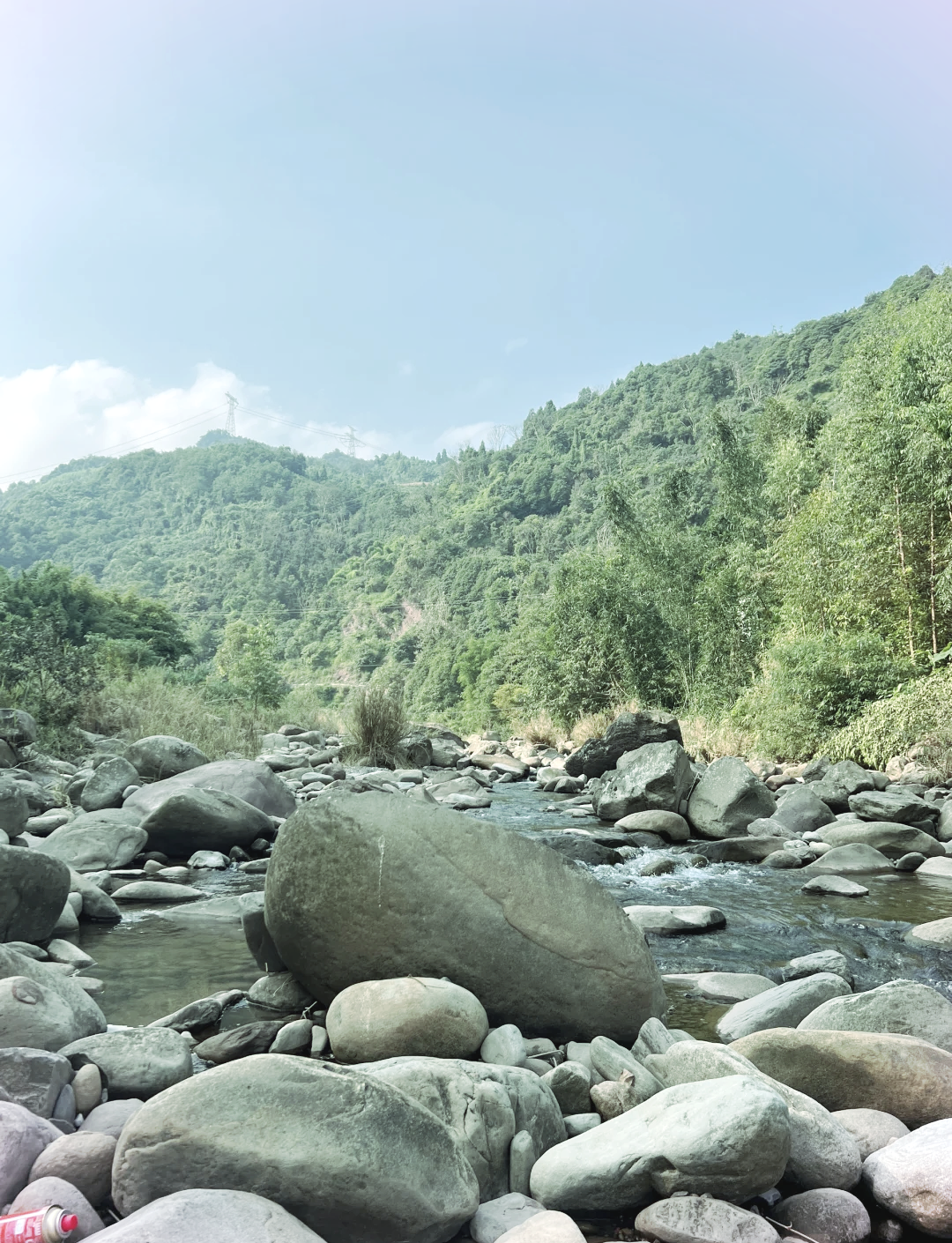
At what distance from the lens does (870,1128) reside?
2.50 meters

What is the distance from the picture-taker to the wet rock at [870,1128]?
245 cm

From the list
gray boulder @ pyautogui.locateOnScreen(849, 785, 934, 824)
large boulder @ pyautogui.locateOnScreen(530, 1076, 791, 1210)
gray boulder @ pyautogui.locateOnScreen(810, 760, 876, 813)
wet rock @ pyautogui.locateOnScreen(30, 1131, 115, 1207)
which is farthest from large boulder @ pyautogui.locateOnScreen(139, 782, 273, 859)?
gray boulder @ pyautogui.locateOnScreen(810, 760, 876, 813)

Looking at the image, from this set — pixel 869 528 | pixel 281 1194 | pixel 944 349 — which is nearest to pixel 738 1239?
pixel 281 1194

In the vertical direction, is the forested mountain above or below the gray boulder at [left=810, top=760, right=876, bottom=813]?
above

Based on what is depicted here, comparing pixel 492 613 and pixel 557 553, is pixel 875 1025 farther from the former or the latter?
pixel 557 553

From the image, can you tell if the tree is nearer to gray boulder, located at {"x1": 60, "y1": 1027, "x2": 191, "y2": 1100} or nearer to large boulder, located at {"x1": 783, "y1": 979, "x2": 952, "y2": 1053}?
gray boulder, located at {"x1": 60, "y1": 1027, "x2": 191, "y2": 1100}

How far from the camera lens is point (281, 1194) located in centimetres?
188

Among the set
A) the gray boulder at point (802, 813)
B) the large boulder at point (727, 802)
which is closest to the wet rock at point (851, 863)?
the gray boulder at point (802, 813)

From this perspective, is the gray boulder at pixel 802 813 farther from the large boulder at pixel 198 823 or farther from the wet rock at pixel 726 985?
the large boulder at pixel 198 823

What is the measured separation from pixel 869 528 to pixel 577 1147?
13031mm

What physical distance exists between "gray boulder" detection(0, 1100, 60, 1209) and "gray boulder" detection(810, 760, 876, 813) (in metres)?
8.63

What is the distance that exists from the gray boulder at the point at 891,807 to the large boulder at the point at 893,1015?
550 cm

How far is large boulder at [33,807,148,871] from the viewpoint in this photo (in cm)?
586

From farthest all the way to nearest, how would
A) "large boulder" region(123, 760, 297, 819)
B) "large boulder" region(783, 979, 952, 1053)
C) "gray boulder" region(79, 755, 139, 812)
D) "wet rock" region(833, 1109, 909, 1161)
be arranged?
"gray boulder" region(79, 755, 139, 812) → "large boulder" region(123, 760, 297, 819) → "large boulder" region(783, 979, 952, 1053) → "wet rock" region(833, 1109, 909, 1161)
